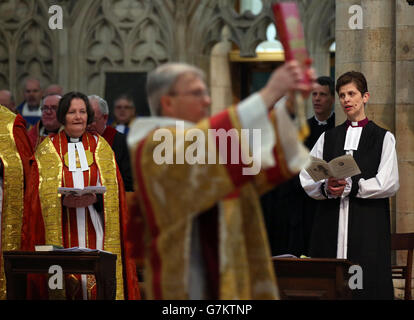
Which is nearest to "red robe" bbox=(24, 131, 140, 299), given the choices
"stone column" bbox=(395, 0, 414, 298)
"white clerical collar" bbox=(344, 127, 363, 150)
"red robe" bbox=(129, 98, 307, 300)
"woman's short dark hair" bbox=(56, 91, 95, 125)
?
"woman's short dark hair" bbox=(56, 91, 95, 125)

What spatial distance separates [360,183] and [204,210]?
10.4 ft

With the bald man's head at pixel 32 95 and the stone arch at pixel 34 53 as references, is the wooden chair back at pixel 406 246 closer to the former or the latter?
the bald man's head at pixel 32 95

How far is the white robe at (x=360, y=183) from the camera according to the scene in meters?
7.03

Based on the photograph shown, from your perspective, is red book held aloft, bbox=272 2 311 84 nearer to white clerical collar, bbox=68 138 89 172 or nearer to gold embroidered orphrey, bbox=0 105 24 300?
white clerical collar, bbox=68 138 89 172

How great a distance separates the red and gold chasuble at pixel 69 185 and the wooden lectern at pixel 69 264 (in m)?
0.42

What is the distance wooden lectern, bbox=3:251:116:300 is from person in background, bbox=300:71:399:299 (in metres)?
1.48

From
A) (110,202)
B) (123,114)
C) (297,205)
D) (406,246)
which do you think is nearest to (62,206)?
Answer: (110,202)

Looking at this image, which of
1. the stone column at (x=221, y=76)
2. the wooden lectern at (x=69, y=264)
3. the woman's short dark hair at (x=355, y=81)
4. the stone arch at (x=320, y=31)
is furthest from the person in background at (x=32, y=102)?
the woman's short dark hair at (x=355, y=81)

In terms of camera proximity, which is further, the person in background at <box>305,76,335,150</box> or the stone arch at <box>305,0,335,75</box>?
the stone arch at <box>305,0,335,75</box>

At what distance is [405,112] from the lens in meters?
8.76

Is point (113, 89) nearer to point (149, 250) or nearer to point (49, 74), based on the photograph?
point (49, 74)

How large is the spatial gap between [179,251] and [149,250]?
14cm

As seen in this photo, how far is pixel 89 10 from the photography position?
12.3m

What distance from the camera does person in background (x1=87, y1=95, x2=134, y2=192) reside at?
26.3 ft
